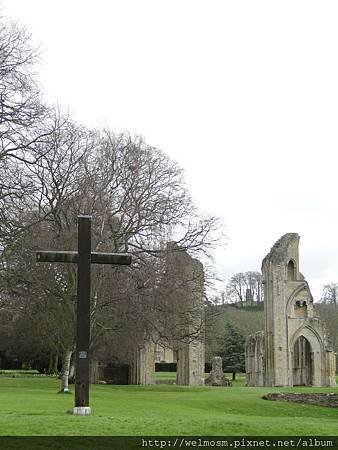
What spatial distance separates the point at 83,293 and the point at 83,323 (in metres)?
0.58

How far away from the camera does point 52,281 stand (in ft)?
98.2

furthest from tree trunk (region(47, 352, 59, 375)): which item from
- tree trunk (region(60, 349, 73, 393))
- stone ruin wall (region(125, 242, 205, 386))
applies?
tree trunk (region(60, 349, 73, 393))

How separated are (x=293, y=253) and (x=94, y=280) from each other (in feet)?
84.0

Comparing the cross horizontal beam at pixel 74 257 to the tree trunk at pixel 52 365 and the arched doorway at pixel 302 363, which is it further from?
the tree trunk at pixel 52 365

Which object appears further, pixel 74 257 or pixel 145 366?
pixel 145 366

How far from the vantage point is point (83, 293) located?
44.1 feet

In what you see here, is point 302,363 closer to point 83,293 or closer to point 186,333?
point 186,333

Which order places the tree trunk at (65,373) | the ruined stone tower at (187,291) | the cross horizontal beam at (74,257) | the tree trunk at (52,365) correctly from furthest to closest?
the tree trunk at (52,365), the ruined stone tower at (187,291), the tree trunk at (65,373), the cross horizontal beam at (74,257)

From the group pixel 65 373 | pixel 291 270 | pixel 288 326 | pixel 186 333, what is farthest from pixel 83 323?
pixel 291 270

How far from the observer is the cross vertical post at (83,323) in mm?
13094

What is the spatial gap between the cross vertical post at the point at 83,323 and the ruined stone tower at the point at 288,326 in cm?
3719

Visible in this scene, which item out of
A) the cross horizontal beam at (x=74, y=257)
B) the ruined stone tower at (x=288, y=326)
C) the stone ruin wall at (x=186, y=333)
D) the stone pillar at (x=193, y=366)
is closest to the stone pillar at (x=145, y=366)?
the stone ruin wall at (x=186, y=333)

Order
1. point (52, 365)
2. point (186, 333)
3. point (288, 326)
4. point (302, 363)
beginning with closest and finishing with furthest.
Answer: point (186, 333) < point (288, 326) < point (302, 363) < point (52, 365)

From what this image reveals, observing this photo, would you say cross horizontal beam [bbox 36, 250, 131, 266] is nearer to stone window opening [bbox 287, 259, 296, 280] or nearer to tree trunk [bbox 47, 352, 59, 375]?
stone window opening [bbox 287, 259, 296, 280]
